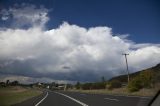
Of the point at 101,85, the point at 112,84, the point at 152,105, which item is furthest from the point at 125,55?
the point at 152,105

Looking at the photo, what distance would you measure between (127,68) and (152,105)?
65.5 metres

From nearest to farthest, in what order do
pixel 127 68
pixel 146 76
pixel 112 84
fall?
pixel 146 76 → pixel 127 68 → pixel 112 84

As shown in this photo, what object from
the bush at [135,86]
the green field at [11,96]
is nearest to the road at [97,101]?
the green field at [11,96]

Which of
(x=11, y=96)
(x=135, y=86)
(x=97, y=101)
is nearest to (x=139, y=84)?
(x=135, y=86)

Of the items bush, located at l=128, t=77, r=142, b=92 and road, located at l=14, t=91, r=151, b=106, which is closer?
road, located at l=14, t=91, r=151, b=106

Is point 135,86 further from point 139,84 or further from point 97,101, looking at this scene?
point 97,101

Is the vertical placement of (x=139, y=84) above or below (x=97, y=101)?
above

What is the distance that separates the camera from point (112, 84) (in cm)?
8725

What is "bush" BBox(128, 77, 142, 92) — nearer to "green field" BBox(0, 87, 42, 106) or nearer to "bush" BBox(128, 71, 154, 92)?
"bush" BBox(128, 71, 154, 92)

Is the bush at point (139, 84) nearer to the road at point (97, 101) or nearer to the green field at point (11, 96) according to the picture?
the green field at point (11, 96)

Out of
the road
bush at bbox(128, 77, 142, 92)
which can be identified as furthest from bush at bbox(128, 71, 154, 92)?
the road

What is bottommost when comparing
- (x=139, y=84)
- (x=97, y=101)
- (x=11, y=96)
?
(x=97, y=101)

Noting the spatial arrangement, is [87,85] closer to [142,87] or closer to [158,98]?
[142,87]

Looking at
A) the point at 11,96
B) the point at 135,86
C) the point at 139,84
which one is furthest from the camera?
the point at 139,84
